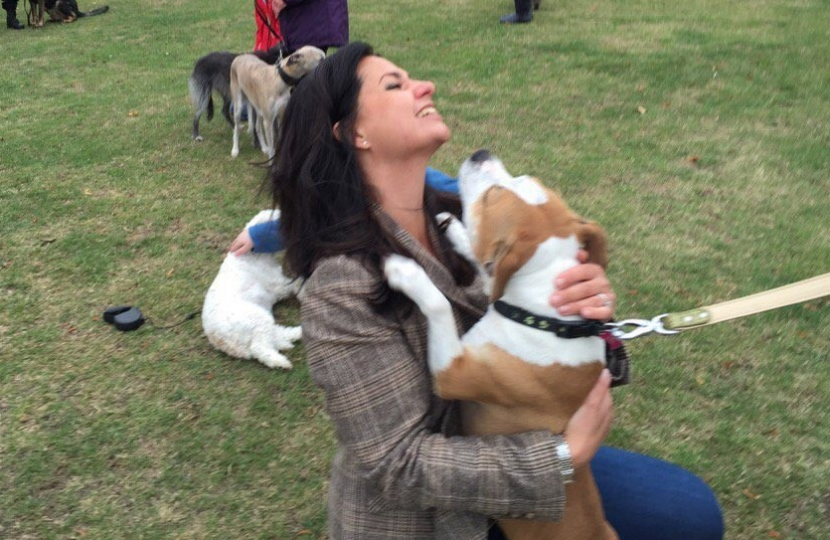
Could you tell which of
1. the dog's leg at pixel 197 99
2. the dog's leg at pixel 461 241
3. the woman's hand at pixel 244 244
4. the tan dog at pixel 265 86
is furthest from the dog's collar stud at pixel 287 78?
the dog's leg at pixel 461 241

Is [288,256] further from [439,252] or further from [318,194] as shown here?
[439,252]

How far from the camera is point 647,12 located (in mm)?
10094

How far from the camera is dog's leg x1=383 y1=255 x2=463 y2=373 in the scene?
1.76 m

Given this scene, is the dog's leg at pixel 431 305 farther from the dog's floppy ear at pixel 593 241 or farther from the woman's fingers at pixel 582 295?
the dog's floppy ear at pixel 593 241

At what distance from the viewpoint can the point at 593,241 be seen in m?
1.98

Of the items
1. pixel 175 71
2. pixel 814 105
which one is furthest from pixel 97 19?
pixel 814 105

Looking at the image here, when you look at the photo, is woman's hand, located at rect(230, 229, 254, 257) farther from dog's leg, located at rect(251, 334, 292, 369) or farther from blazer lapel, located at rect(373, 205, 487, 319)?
blazer lapel, located at rect(373, 205, 487, 319)

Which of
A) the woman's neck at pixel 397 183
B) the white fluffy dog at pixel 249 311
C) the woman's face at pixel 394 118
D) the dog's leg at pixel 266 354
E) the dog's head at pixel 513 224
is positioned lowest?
the dog's leg at pixel 266 354

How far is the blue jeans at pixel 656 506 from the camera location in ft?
6.89

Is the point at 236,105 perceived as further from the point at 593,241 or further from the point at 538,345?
the point at 538,345

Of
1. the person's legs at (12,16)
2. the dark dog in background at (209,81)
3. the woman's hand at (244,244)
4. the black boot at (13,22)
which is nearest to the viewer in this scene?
the woman's hand at (244,244)

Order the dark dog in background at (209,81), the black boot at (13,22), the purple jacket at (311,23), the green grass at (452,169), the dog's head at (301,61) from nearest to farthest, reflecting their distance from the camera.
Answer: the green grass at (452,169) → the dog's head at (301,61) → the purple jacket at (311,23) → the dark dog in background at (209,81) → the black boot at (13,22)

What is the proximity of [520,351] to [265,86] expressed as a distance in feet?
15.6

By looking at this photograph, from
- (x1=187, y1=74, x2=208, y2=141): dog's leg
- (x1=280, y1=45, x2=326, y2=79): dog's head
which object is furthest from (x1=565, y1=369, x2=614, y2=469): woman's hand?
(x1=187, y1=74, x2=208, y2=141): dog's leg
